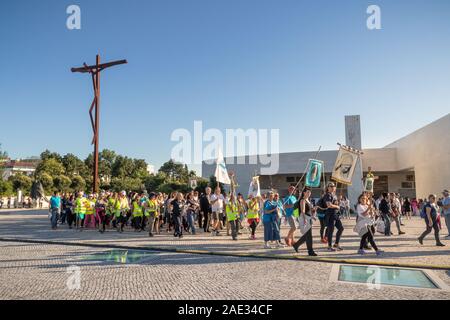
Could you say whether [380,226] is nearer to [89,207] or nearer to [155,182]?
[89,207]

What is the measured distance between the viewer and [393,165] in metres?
40.0

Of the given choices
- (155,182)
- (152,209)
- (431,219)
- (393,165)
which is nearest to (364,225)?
(431,219)

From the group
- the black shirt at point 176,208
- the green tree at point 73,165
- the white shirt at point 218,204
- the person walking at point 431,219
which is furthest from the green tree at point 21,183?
the person walking at point 431,219

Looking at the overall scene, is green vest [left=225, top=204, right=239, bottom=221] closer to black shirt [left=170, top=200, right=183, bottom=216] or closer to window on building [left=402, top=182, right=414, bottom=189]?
black shirt [left=170, top=200, right=183, bottom=216]

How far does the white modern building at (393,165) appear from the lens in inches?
1223

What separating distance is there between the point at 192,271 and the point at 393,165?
3959 centimetres

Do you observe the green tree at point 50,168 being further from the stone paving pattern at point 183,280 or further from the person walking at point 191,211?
the stone paving pattern at point 183,280

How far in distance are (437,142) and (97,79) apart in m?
30.8

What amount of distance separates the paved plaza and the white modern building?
21853 millimetres

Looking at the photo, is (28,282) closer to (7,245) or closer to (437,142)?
(7,245)

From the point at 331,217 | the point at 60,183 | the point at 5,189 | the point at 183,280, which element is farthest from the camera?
the point at 60,183

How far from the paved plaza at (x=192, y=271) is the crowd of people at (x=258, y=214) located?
0.63 meters

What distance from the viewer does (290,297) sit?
495cm
